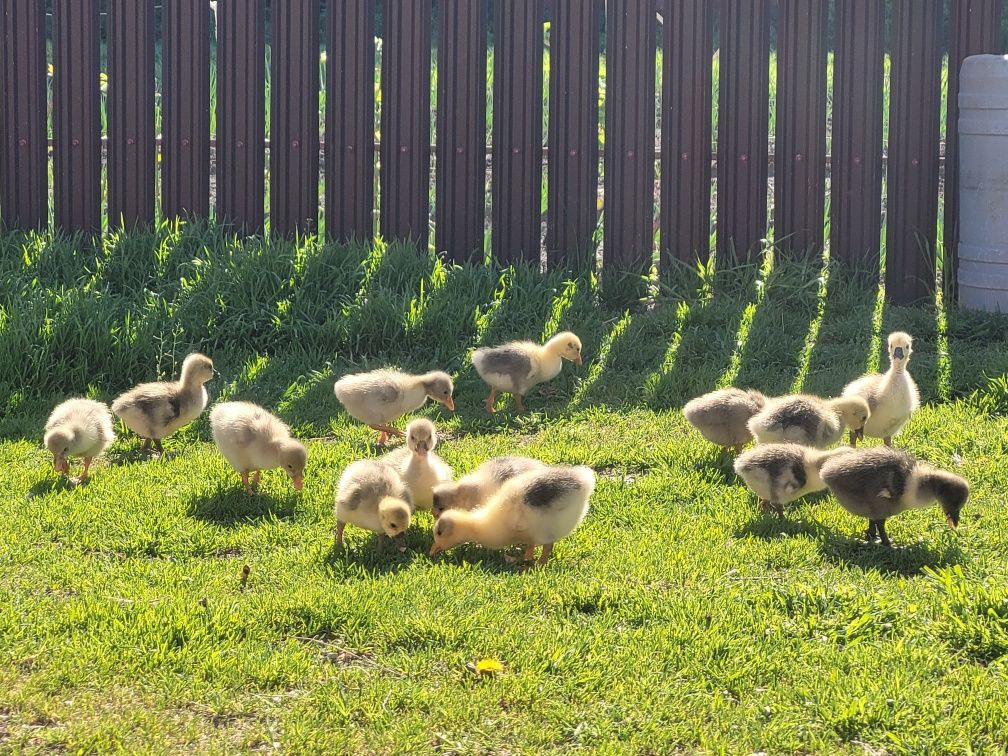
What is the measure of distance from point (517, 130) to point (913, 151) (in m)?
2.95

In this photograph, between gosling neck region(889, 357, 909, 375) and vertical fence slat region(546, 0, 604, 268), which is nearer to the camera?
gosling neck region(889, 357, 909, 375)

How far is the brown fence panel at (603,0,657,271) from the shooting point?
10469 mm

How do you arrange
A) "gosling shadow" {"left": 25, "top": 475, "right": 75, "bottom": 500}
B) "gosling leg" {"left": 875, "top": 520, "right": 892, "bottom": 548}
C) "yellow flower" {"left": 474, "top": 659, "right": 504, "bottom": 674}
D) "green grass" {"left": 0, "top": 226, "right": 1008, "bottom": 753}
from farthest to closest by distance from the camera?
1. "gosling shadow" {"left": 25, "top": 475, "right": 75, "bottom": 500}
2. "gosling leg" {"left": 875, "top": 520, "right": 892, "bottom": 548}
3. "yellow flower" {"left": 474, "top": 659, "right": 504, "bottom": 674}
4. "green grass" {"left": 0, "top": 226, "right": 1008, "bottom": 753}

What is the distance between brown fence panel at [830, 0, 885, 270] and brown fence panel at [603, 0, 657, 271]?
54.6 inches

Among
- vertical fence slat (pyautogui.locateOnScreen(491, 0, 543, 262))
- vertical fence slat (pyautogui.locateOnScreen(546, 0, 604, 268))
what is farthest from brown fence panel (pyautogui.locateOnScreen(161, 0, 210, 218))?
vertical fence slat (pyautogui.locateOnScreen(546, 0, 604, 268))

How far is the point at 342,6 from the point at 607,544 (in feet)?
18.7

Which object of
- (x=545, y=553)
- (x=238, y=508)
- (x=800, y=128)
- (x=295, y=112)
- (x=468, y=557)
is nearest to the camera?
(x=545, y=553)

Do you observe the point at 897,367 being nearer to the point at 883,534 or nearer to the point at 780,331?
the point at 883,534

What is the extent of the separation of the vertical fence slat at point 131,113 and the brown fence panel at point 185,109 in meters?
0.12

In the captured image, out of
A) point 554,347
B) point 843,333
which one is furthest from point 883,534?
point 843,333

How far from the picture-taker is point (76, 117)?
425 inches

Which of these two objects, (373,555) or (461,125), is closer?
(373,555)

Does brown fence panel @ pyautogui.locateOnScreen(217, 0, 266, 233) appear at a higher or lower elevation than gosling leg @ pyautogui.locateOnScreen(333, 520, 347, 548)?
higher

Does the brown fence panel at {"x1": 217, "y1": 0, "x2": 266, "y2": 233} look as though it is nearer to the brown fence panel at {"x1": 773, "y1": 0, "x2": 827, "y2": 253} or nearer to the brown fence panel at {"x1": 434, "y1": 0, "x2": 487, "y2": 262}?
the brown fence panel at {"x1": 434, "y1": 0, "x2": 487, "y2": 262}
